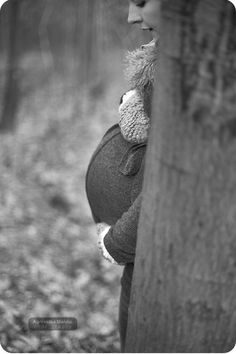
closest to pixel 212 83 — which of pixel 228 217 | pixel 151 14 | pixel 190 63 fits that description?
pixel 190 63

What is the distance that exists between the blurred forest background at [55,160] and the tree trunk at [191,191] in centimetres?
76

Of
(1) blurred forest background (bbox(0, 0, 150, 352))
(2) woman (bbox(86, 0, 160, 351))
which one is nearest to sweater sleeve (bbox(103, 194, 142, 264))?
(2) woman (bbox(86, 0, 160, 351))

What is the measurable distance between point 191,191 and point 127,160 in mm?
431

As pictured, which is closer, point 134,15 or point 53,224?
point 134,15

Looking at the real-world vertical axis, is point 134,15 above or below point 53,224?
above

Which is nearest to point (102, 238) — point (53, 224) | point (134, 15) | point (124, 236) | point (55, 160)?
point (124, 236)

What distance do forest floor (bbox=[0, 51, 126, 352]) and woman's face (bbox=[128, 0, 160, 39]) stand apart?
3.88 ft

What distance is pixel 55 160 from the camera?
4031mm

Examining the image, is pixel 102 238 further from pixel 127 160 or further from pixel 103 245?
pixel 127 160

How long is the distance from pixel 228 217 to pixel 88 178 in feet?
2.02

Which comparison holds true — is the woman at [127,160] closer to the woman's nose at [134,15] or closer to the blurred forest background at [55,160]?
the woman's nose at [134,15]

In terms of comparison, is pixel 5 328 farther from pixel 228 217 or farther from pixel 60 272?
pixel 228 217

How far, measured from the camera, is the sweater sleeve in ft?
4.36

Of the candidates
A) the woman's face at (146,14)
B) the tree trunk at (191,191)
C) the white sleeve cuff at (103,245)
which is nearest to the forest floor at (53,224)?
the white sleeve cuff at (103,245)
